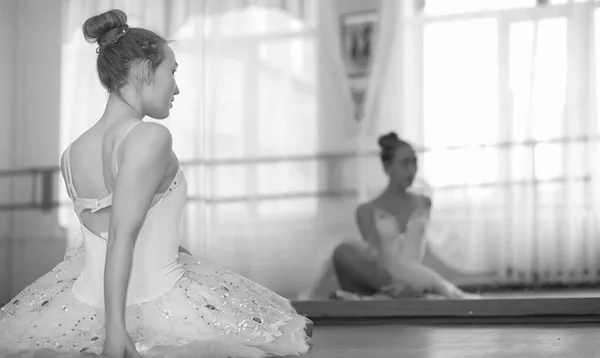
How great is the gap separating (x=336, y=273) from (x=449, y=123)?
0.89 meters

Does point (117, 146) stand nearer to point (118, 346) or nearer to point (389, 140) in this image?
point (118, 346)

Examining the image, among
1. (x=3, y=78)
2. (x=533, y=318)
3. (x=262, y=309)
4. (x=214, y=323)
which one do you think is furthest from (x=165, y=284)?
(x=3, y=78)

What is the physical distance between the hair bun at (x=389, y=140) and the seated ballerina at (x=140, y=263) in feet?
7.42

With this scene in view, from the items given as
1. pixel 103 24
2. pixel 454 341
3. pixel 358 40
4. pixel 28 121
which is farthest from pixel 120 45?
pixel 28 121

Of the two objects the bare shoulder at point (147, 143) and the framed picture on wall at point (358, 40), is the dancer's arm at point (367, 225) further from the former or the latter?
the bare shoulder at point (147, 143)

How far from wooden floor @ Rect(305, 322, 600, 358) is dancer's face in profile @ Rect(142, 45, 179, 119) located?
0.56 metres

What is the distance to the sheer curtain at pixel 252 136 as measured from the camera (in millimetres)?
3887

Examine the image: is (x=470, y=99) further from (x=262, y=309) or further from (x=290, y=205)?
(x=262, y=309)

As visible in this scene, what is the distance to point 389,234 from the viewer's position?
3.74m

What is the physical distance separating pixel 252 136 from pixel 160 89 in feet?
8.10

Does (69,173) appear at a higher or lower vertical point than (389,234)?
higher

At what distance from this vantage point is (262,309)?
5.29 ft

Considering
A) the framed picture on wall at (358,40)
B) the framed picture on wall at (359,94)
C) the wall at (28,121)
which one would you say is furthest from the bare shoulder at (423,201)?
the wall at (28,121)

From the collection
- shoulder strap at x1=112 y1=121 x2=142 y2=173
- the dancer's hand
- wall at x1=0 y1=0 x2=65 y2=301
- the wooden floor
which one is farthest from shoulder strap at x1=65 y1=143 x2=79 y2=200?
wall at x1=0 y1=0 x2=65 y2=301
